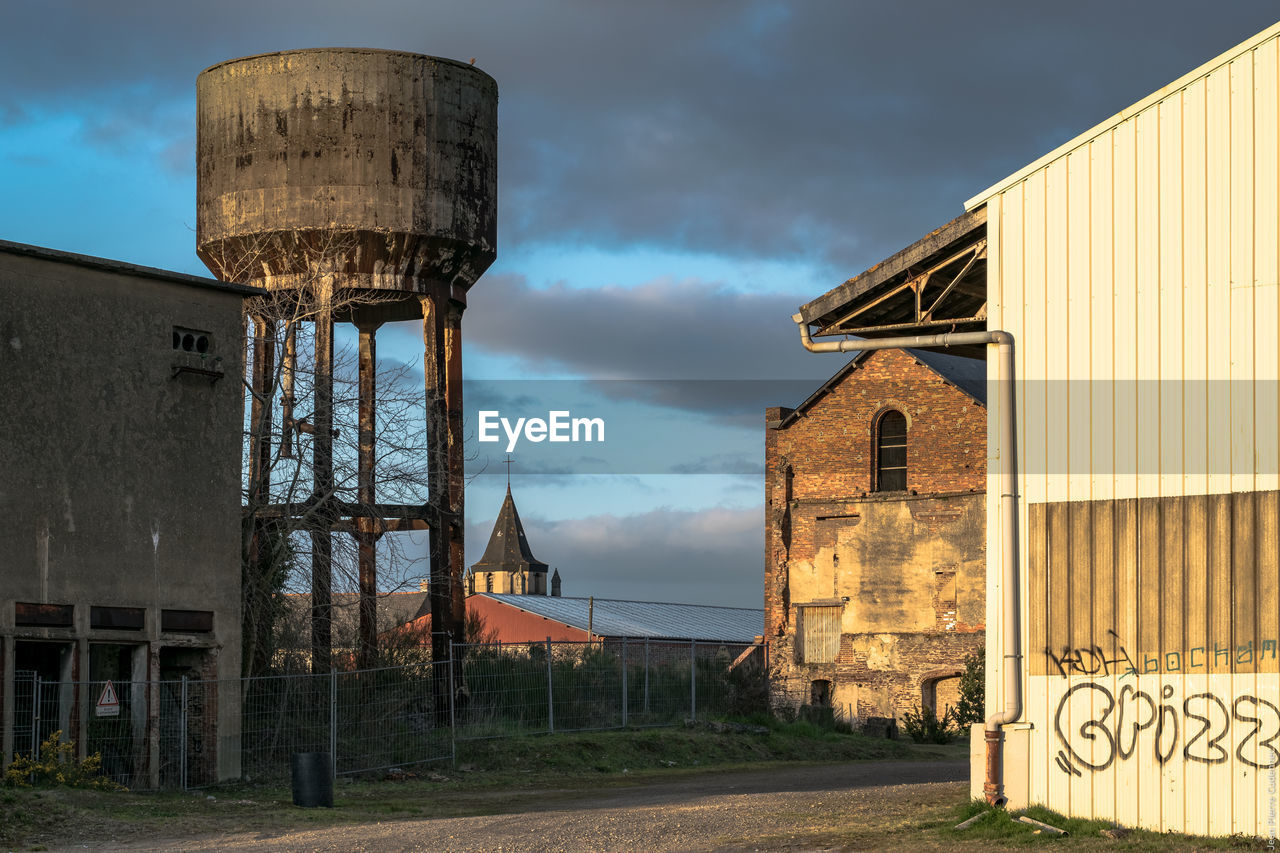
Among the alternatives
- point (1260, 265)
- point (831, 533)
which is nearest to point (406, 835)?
point (1260, 265)

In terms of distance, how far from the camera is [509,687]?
2622cm

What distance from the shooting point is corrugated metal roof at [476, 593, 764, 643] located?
203 ft

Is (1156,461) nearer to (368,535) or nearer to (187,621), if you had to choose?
(187,621)

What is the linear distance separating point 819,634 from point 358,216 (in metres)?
18.4

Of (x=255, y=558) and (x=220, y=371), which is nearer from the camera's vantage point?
(x=220, y=371)

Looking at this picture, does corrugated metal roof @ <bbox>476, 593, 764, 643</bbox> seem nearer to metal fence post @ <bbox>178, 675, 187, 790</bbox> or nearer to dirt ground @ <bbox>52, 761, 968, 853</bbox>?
metal fence post @ <bbox>178, 675, 187, 790</bbox>

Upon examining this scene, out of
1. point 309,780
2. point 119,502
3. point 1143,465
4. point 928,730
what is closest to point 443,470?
point 119,502

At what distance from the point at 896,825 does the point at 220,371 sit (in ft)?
36.8

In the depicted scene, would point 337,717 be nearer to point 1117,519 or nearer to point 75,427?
point 75,427

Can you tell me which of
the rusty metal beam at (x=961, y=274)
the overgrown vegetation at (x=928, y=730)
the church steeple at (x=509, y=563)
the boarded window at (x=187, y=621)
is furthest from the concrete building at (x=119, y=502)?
the church steeple at (x=509, y=563)

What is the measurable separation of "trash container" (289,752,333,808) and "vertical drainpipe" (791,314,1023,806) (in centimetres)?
795

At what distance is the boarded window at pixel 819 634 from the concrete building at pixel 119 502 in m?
20.3

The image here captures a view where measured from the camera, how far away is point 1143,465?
A: 1269 cm

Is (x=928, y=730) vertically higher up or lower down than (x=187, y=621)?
lower down
